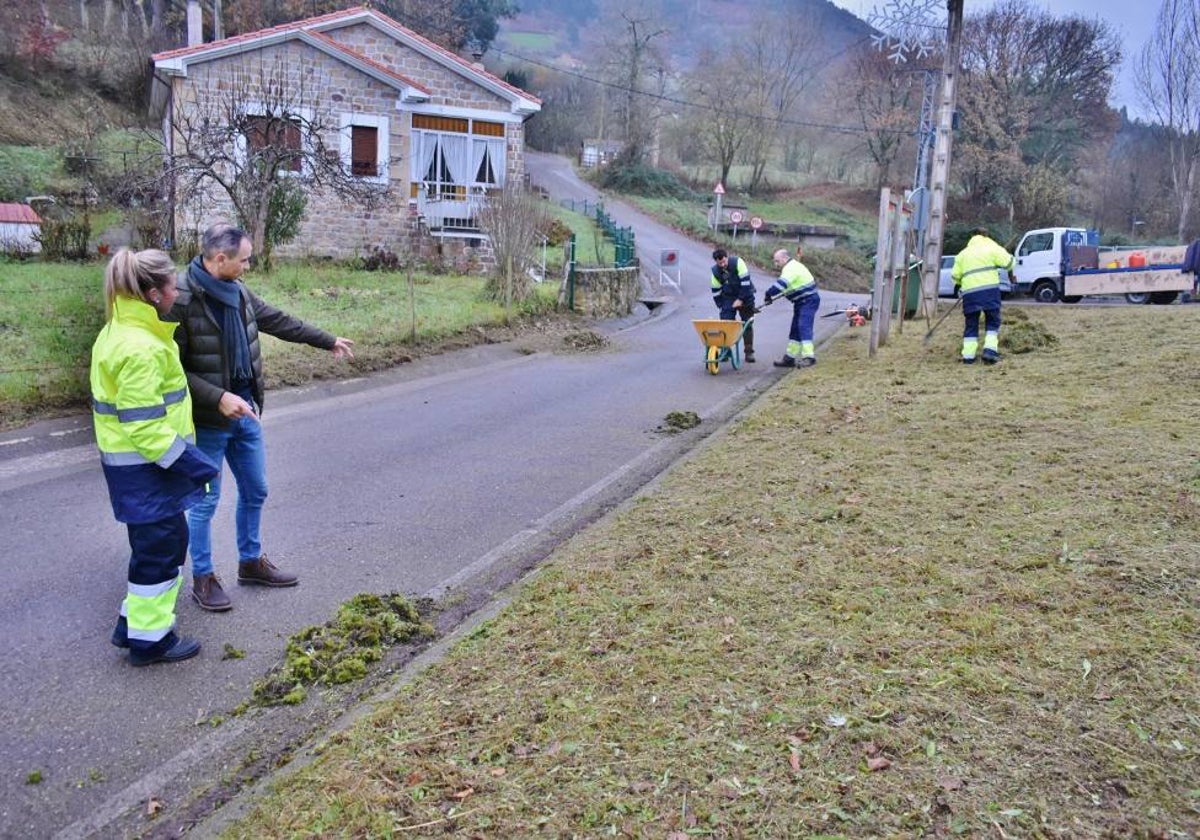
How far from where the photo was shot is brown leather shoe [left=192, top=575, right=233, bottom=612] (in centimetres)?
487

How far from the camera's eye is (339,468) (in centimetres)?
783

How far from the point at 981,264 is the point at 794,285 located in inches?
98.2

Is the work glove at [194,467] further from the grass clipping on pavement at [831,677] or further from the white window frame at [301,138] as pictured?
the white window frame at [301,138]

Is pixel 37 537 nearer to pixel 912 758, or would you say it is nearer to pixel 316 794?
pixel 316 794

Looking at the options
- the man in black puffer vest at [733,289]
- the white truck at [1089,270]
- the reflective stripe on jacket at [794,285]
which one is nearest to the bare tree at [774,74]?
the white truck at [1089,270]

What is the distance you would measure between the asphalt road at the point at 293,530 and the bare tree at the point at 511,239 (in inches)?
204

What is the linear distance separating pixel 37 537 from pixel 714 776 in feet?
16.2

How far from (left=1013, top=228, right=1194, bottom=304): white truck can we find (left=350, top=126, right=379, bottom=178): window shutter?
16.3 metres

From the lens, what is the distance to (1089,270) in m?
22.2

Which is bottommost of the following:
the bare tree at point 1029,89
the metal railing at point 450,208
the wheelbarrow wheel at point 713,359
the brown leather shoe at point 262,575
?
the brown leather shoe at point 262,575

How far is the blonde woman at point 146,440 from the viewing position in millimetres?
3949

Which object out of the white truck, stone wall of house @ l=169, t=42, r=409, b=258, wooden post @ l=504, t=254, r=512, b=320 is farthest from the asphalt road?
stone wall of house @ l=169, t=42, r=409, b=258

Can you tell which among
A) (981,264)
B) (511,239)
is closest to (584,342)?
(511,239)

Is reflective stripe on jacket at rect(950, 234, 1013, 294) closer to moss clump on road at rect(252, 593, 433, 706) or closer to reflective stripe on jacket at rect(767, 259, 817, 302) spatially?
reflective stripe on jacket at rect(767, 259, 817, 302)
